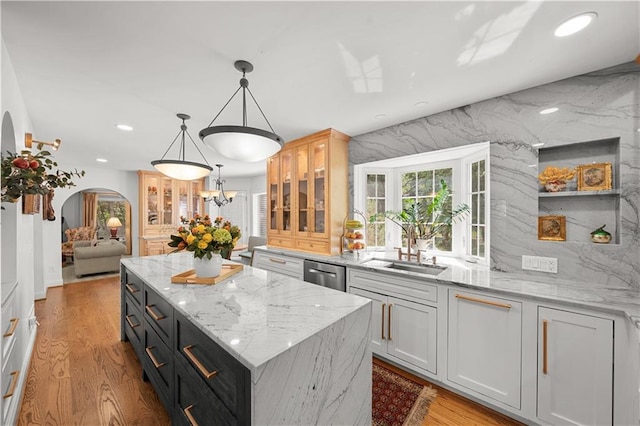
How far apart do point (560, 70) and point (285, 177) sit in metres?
2.90

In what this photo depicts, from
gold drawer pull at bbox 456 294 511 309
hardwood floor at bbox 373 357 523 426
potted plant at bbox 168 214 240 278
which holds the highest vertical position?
potted plant at bbox 168 214 240 278

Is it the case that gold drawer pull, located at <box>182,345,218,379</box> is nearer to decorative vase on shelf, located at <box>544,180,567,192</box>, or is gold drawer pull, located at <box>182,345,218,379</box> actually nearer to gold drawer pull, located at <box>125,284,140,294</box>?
gold drawer pull, located at <box>125,284,140,294</box>

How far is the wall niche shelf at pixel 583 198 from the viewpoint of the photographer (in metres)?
1.81

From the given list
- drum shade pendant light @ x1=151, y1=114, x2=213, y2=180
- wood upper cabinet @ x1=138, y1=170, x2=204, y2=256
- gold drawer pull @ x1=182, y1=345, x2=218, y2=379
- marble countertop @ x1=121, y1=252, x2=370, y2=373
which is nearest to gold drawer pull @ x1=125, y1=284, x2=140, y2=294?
marble countertop @ x1=121, y1=252, x2=370, y2=373

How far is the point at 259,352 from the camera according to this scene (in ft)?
3.07

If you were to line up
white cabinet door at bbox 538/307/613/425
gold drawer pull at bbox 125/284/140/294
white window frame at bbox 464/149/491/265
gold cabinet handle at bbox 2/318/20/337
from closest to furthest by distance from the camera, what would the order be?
white cabinet door at bbox 538/307/613/425 → gold cabinet handle at bbox 2/318/20/337 → gold drawer pull at bbox 125/284/140/294 → white window frame at bbox 464/149/491/265

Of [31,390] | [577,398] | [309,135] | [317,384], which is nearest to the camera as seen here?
[317,384]

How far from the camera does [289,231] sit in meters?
3.57

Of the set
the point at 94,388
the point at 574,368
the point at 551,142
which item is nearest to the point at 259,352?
the point at 574,368

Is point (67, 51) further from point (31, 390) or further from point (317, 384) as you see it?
point (31, 390)

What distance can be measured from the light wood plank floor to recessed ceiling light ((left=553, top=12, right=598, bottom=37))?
2.45m

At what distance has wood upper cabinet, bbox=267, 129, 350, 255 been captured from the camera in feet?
10.1

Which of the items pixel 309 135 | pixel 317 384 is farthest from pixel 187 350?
pixel 309 135

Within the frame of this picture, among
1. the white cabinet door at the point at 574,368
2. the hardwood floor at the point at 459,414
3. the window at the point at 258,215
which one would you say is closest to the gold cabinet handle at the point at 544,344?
the white cabinet door at the point at 574,368
